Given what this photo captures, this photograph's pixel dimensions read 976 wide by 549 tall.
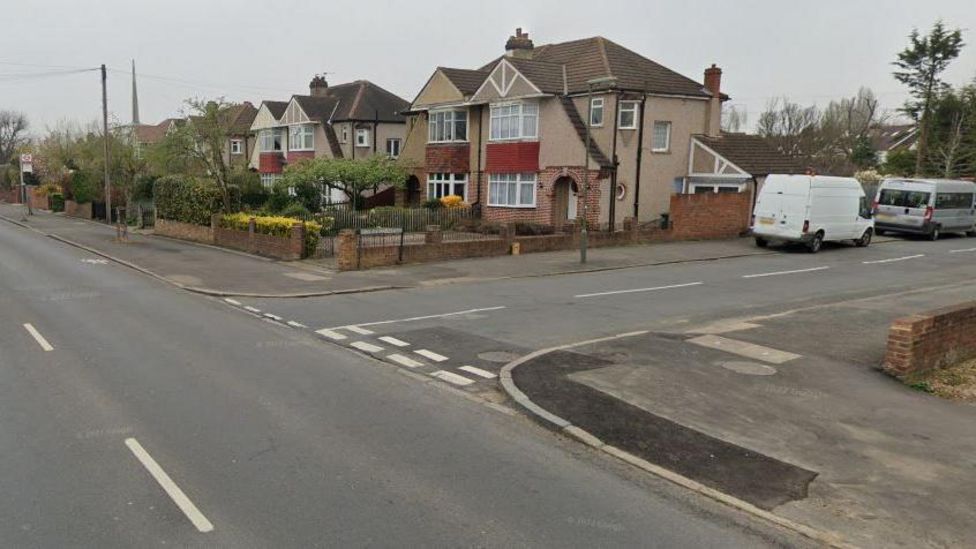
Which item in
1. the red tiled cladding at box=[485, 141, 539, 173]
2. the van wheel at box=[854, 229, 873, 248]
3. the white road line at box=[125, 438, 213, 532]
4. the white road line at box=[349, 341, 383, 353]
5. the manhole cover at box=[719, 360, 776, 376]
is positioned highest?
the red tiled cladding at box=[485, 141, 539, 173]

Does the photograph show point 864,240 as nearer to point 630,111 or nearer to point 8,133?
point 630,111

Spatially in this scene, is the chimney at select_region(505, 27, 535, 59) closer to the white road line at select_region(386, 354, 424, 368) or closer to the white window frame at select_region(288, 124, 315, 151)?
the white window frame at select_region(288, 124, 315, 151)

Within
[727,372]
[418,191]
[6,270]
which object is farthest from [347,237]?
[418,191]

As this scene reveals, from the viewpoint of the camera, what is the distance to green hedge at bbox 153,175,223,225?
30562 mm

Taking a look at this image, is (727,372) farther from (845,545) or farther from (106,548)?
(106,548)

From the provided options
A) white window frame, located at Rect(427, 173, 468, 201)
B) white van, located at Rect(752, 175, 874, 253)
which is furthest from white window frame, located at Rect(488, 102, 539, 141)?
white van, located at Rect(752, 175, 874, 253)

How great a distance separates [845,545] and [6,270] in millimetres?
23476

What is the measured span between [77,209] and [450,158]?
29437mm

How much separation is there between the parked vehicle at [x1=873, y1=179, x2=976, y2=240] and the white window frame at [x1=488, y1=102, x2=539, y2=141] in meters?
17.1

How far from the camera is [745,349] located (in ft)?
36.4

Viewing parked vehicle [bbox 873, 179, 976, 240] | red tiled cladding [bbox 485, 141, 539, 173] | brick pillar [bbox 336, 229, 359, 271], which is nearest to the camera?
brick pillar [bbox 336, 229, 359, 271]

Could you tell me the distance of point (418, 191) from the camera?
41.1m

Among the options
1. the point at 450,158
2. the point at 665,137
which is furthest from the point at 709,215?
the point at 450,158

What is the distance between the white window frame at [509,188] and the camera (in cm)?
3234
